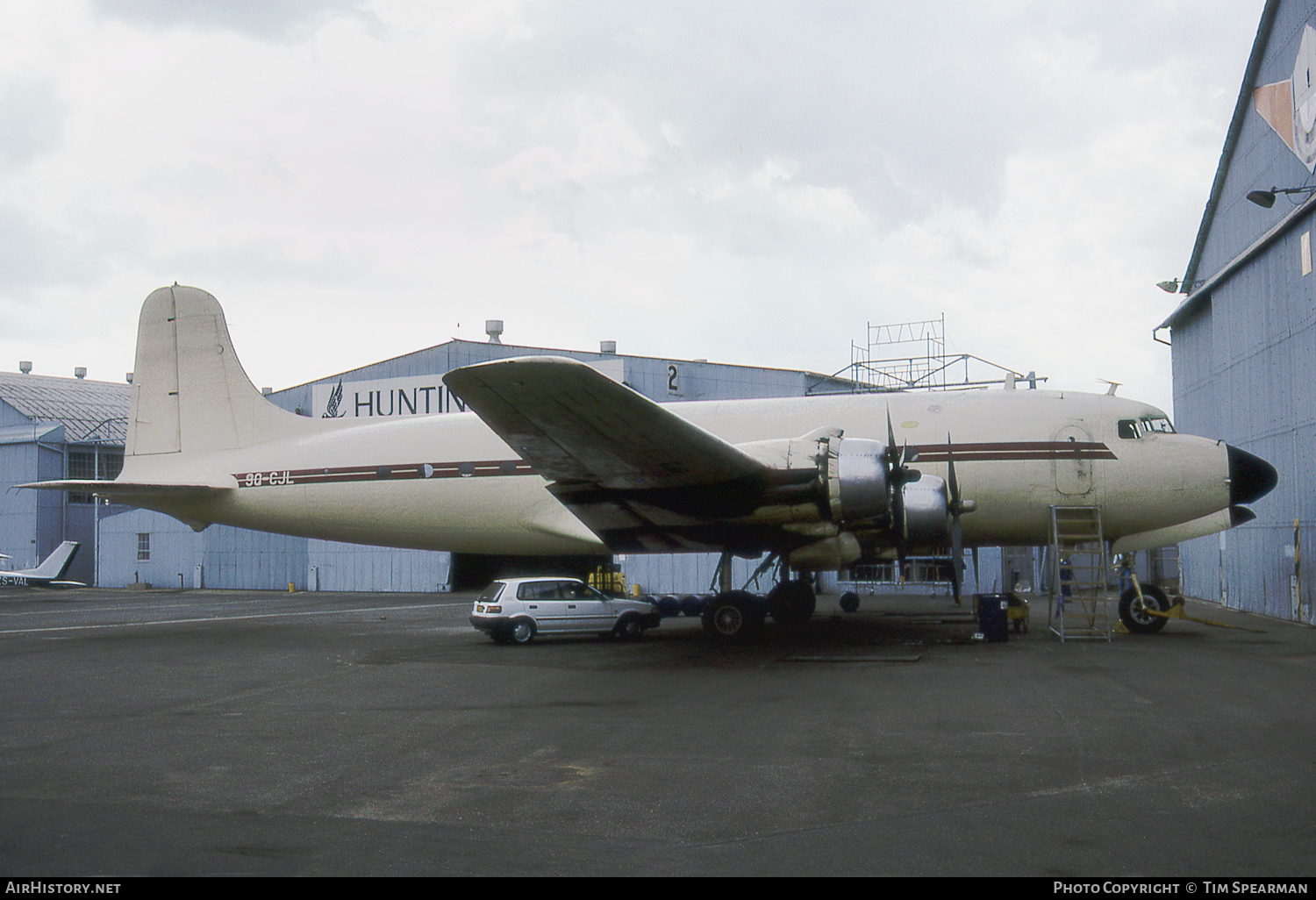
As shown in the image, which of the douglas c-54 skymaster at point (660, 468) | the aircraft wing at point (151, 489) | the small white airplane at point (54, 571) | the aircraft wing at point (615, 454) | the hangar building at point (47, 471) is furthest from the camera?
the hangar building at point (47, 471)

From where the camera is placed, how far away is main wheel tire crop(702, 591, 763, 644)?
17.0 meters

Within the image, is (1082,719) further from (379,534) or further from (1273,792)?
(379,534)

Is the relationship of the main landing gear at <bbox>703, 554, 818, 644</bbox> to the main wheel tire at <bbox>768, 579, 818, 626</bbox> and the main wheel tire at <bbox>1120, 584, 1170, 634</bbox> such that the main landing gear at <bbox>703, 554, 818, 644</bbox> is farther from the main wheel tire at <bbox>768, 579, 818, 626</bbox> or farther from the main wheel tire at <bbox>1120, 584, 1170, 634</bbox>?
the main wheel tire at <bbox>1120, 584, 1170, 634</bbox>

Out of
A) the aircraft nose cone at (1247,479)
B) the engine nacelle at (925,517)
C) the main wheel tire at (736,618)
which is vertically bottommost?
the main wheel tire at (736,618)

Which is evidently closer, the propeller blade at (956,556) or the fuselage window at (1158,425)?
the propeller blade at (956,556)

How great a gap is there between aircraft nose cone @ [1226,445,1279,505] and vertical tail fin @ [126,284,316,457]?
18.2 m

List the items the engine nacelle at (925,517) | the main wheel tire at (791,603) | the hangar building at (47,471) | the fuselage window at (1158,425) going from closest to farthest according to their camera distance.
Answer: the engine nacelle at (925,517) → the fuselage window at (1158,425) → the main wheel tire at (791,603) → the hangar building at (47,471)

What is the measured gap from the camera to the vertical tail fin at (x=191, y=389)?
20453mm

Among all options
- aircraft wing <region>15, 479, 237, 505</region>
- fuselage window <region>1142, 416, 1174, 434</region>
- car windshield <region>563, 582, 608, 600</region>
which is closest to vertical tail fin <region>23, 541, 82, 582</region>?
aircraft wing <region>15, 479, 237, 505</region>

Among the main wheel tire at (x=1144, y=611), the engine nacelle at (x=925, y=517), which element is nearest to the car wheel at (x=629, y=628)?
the engine nacelle at (x=925, y=517)

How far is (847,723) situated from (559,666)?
5.91 meters

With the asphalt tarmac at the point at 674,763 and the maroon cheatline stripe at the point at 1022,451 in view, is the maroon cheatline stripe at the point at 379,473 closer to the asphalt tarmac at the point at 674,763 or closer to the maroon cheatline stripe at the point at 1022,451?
the asphalt tarmac at the point at 674,763

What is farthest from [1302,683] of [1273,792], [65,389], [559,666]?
[65,389]

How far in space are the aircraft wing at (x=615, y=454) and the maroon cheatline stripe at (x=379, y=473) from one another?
276cm
